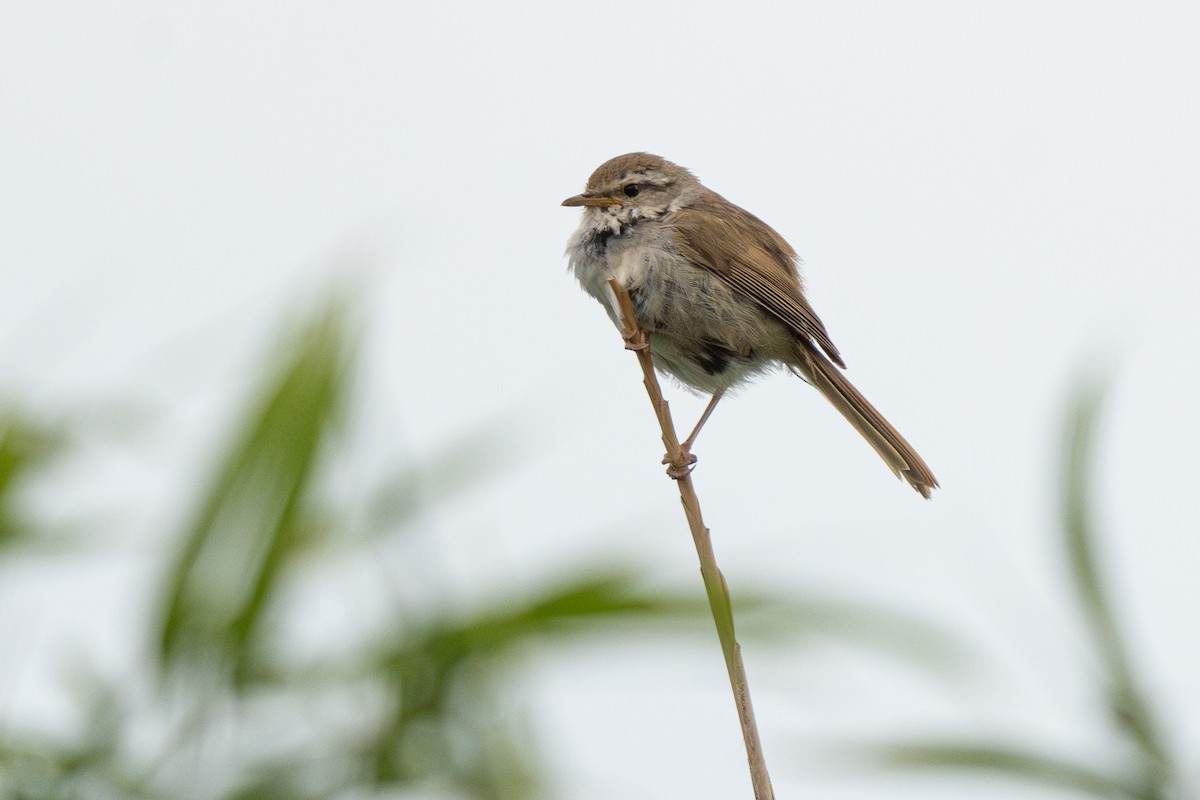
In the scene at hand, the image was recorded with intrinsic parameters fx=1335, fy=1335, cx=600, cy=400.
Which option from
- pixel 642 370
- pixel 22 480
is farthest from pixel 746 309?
pixel 22 480

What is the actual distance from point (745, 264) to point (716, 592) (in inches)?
148

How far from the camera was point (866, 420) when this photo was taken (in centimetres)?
520

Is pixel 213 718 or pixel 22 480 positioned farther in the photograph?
pixel 22 480

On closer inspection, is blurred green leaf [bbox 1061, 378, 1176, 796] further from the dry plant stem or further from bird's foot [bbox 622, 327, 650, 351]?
bird's foot [bbox 622, 327, 650, 351]

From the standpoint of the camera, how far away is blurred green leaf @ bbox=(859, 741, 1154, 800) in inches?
52.2

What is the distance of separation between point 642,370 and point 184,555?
1.62 meters

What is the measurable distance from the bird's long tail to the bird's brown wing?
0.07 m

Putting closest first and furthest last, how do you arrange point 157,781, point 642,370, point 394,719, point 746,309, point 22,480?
point 157,781, point 394,719, point 22,480, point 642,370, point 746,309

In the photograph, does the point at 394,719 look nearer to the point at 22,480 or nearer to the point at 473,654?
the point at 473,654

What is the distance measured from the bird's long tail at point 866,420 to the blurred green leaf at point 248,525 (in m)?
3.92

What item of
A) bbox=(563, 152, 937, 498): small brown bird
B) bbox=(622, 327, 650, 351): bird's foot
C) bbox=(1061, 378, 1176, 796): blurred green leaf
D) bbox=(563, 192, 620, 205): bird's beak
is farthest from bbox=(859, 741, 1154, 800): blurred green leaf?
bbox=(563, 192, 620, 205): bird's beak

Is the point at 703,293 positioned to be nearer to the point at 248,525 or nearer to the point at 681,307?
the point at 681,307

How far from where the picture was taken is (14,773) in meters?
1.42

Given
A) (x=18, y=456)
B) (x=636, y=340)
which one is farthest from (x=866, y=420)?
(x=18, y=456)
